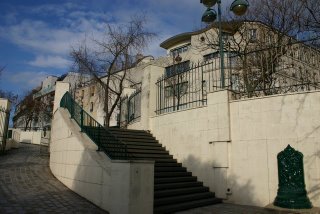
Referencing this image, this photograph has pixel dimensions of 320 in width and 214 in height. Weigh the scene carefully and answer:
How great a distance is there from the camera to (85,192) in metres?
8.62

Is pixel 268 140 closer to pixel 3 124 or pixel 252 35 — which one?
pixel 252 35

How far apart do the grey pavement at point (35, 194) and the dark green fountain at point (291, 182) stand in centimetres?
503

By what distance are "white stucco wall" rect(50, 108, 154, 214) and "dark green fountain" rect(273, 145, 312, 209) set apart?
12.4 feet

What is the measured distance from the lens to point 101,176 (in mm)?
7855

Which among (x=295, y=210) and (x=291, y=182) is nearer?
(x=295, y=210)

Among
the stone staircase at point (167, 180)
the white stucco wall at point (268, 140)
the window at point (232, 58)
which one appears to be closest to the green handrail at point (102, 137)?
the stone staircase at point (167, 180)

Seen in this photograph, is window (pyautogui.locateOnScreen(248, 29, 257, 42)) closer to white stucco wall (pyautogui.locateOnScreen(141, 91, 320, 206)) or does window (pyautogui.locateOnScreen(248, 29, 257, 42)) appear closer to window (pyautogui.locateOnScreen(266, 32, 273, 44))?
window (pyautogui.locateOnScreen(266, 32, 273, 44))

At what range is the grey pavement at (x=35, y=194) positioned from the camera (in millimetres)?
7402

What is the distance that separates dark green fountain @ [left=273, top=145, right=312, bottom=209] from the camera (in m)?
7.97

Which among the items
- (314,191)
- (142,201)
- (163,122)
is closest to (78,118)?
(163,122)

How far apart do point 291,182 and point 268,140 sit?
158 centimetres

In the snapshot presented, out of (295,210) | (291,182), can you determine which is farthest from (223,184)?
(295,210)

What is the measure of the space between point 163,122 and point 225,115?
11.4 feet

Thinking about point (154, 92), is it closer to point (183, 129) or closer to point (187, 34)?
point (183, 129)
